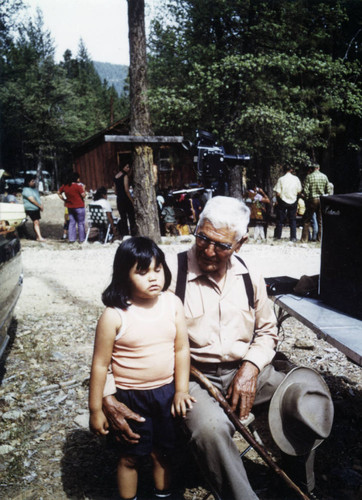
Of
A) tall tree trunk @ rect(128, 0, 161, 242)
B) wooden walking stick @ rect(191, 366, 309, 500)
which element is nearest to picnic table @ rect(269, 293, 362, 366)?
wooden walking stick @ rect(191, 366, 309, 500)

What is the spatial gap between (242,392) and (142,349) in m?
0.59

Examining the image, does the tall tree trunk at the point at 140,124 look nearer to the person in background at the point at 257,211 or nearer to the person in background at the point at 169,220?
the person in background at the point at 169,220

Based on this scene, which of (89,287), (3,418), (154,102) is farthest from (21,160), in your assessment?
(3,418)

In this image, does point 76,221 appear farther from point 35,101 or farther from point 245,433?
point 35,101

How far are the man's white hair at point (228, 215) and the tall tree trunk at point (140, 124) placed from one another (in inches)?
313

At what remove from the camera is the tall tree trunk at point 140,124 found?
1005 centimetres

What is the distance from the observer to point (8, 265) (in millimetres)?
3740

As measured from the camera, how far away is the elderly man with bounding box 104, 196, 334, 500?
2.28m

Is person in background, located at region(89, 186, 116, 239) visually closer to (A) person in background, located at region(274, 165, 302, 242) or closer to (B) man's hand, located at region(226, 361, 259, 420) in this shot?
(A) person in background, located at region(274, 165, 302, 242)

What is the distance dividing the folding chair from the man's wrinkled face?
8.87m

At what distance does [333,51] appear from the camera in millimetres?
17766

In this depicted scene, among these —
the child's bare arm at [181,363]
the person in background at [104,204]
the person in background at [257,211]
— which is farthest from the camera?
the person in background at [257,211]

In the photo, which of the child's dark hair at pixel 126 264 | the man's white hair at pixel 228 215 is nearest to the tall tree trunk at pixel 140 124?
the man's white hair at pixel 228 215

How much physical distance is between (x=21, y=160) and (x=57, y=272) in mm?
44185
